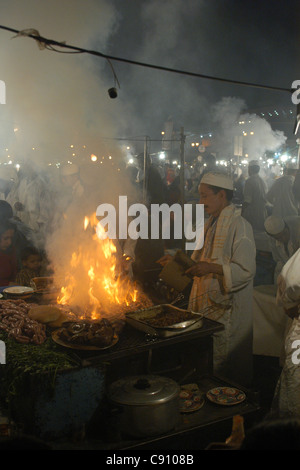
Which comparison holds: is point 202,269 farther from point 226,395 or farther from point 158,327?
point 226,395

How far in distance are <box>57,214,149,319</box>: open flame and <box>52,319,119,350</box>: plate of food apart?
2.12 feet

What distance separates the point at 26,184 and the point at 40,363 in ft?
27.0

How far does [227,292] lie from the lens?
4598 millimetres

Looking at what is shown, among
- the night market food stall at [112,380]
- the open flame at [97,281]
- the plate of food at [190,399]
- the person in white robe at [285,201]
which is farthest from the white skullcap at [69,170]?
the person in white robe at [285,201]

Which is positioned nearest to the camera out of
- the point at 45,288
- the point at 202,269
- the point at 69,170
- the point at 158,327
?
the point at 158,327

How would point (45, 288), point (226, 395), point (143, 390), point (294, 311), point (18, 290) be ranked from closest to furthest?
point (143, 390)
point (294, 311)
point (226, 395)
point (18, 290)
point (45, 288)

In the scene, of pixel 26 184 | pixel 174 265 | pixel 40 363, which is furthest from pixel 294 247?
pixel 26 184

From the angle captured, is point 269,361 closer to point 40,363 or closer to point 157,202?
point 40,363

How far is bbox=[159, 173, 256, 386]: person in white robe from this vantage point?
4.69 metres

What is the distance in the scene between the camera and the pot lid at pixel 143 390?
10.0ft

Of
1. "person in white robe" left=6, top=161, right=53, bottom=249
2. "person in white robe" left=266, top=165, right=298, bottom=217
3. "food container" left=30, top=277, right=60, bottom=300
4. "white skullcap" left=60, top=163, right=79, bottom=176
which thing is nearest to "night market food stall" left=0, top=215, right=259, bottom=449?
"food container" left=30, top=277, right=60, bottom=300

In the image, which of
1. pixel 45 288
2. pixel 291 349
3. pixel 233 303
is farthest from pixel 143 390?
pixel 45 288

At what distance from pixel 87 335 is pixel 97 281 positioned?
1.64 m

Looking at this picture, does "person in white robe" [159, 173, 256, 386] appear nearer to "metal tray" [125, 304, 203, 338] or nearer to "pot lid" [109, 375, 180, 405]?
"metal tray" [125, 304, 203, 338]
